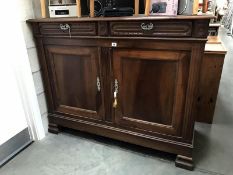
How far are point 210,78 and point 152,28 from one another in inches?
36.9

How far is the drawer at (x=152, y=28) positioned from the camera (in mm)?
1126

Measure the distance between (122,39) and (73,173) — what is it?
0.97m

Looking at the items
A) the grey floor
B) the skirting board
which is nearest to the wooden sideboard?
the grey floor

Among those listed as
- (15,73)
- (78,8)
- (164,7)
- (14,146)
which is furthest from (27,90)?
(164,7)

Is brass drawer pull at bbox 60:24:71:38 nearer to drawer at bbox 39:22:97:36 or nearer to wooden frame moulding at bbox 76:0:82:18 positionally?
drawer at bbox 39:22:97:36

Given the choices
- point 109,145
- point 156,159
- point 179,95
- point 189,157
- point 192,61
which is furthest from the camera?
point 109,145

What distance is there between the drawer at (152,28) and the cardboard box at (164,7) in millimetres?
134

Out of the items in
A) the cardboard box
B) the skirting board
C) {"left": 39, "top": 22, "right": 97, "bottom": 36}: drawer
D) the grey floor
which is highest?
the cardboard box

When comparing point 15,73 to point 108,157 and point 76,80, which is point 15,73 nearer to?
point 76,80

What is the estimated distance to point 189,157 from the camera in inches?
54.8

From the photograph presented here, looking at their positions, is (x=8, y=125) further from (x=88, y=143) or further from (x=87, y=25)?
(x=87, y=25)

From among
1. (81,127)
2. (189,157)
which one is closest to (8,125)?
(81,127)

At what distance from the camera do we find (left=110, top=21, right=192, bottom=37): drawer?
3.70 ft

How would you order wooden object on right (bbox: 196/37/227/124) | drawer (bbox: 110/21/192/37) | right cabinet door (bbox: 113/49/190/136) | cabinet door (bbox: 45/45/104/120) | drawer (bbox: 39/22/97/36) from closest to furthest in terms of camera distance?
1. drawer (bbox: 110/21/192/37)
2. right cabinet door (bbox: 113/49/190/136)
3. drawer (bbox: 39/22/97/36)
4. cabinet door (bbox: 45/45/104/120)
5. wooden object on right (bbox: 196/37/227/124)
